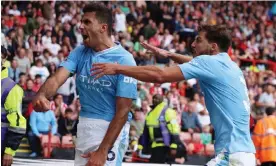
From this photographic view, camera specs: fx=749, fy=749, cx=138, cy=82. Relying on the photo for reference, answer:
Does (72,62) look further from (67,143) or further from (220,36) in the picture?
(67,143)

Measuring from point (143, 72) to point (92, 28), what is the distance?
770 mm

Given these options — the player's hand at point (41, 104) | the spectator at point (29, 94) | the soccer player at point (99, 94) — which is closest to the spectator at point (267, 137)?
the spectator at point (29, 94)

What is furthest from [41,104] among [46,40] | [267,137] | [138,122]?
[46,40]

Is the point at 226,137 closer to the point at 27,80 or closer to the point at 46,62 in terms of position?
the point at 27,80

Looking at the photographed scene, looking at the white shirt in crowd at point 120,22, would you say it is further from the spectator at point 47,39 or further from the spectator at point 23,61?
the spectator at point 23,61

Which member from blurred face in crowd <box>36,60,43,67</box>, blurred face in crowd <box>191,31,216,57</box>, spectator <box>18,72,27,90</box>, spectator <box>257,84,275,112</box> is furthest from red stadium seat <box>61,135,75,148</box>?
blurred face in crowd <box>191,31,216,57</box>

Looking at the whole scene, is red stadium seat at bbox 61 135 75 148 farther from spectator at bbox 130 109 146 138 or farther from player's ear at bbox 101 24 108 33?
player's ear at bbox 101 24 108 33

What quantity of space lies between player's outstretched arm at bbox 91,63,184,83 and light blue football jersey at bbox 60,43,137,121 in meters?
0.32

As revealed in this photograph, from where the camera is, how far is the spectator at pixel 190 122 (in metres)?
19.2

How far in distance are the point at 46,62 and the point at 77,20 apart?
3.30 metres

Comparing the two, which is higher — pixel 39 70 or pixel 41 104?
pixel 39 70

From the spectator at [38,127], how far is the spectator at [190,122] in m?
3.67

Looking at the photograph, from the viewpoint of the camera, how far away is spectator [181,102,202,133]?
63.1ft

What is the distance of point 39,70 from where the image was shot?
19.8 m
